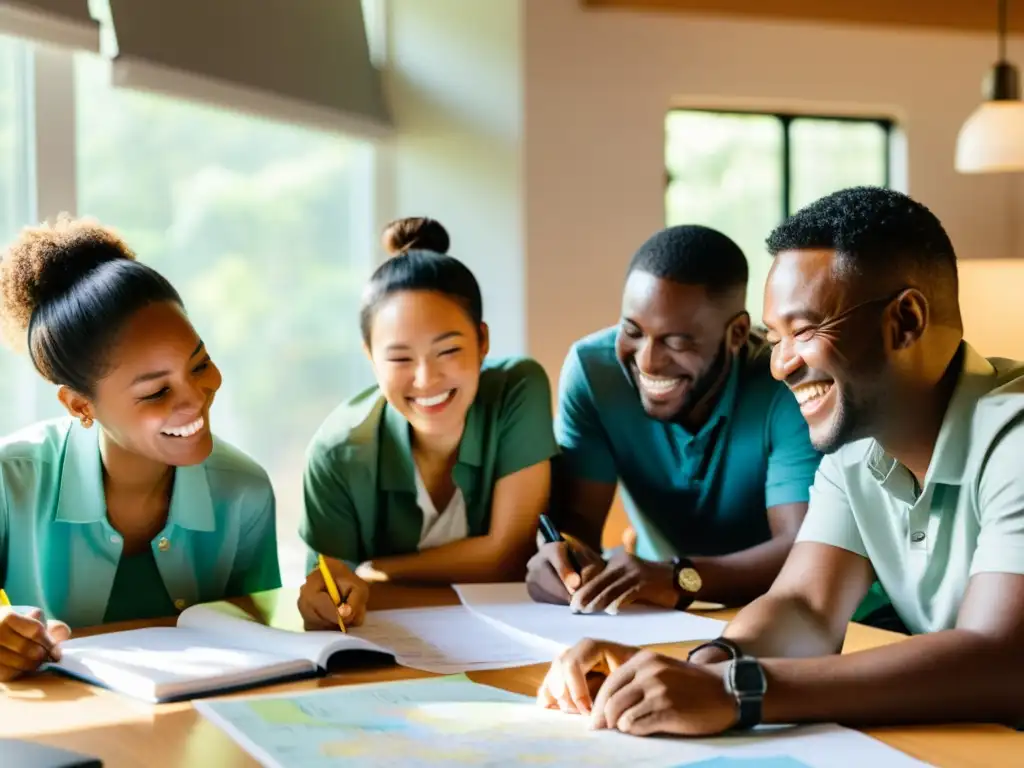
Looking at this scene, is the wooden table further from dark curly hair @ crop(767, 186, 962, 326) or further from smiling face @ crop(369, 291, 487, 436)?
smiling face @ crop(369, 291, 487, 436)

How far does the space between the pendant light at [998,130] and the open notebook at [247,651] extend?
98.9 inches

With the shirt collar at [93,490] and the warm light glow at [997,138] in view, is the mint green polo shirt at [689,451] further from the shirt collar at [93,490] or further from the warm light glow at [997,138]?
the warm light glow at [997,138]

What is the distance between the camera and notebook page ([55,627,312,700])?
1.40 m

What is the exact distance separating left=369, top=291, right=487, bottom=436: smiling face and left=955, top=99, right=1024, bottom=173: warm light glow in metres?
2.13

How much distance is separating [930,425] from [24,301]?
1.28 m

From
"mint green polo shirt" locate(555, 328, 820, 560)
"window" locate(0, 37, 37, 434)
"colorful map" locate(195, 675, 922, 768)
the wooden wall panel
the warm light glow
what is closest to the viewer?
"colorful map" locate(195, 675, 922, 768)

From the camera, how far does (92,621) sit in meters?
1.84

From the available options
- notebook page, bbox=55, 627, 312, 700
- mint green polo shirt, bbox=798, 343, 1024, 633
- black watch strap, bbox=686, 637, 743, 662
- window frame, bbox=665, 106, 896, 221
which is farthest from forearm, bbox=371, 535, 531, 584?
window frame, bbox=665, 106, 896, 221

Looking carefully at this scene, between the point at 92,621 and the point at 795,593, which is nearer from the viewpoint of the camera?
the point at 795,593

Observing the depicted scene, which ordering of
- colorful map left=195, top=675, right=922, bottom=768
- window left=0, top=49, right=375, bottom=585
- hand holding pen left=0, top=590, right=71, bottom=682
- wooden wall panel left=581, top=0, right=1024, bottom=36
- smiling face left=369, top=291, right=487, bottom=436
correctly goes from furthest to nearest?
wooden wall panel left=581, top=0, right=1024, bottom=36 → window left=0, top=49, right=375, bottom=585 → smiling face left=369, top=291, right=487, bottom=436 → hand holding pen left=0, top=590, right=71, bottom=682 → colorful map left=195, top=675, right=922, bottom=768

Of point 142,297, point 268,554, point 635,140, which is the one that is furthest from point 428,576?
point 635,140

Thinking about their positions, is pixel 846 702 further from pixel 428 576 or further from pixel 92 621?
pixel 92 621

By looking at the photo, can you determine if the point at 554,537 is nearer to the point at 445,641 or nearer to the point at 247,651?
the point at 445,641

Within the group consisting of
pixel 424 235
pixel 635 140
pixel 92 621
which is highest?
pixel 635 140
